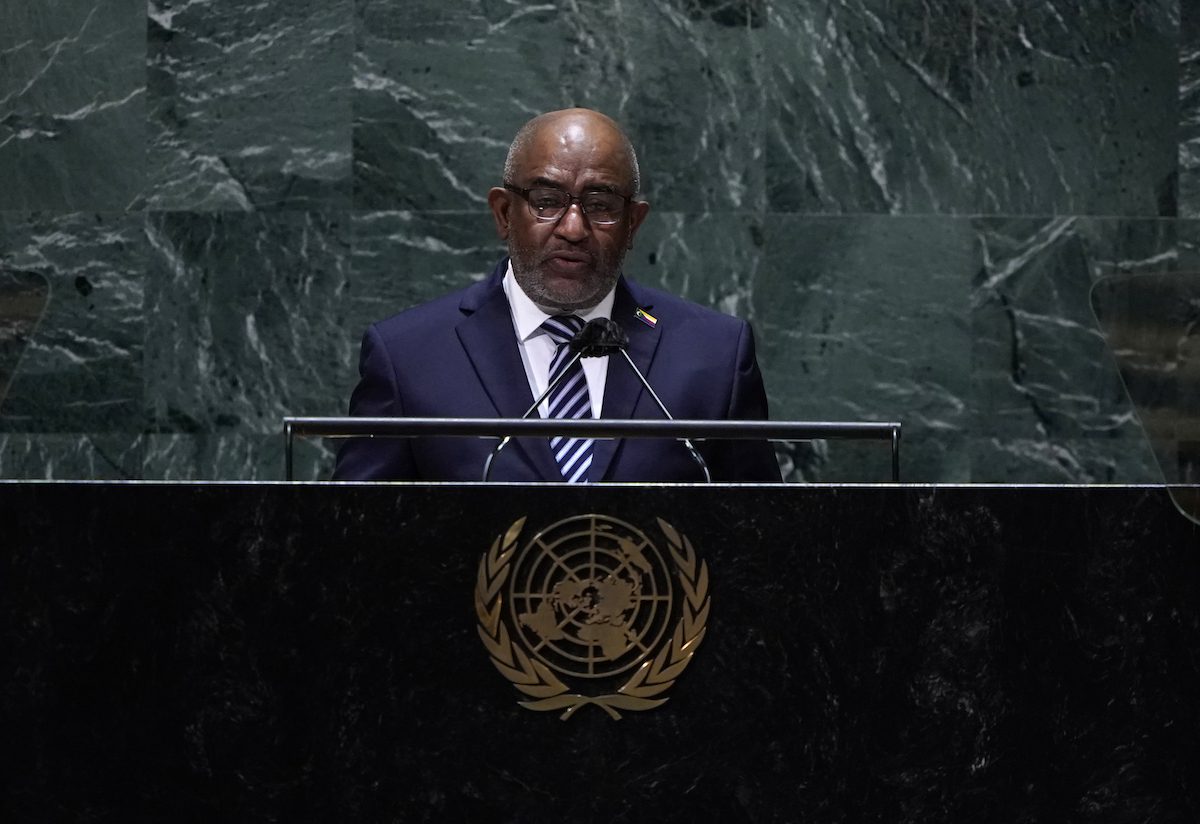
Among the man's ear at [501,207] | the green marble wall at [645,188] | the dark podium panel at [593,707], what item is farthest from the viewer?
the green marble wall at [645,188]

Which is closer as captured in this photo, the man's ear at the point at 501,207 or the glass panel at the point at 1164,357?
the glass panel at the point at 1164,357

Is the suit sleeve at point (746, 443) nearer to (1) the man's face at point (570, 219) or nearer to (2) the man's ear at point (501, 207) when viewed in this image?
(1) the man's face at point (570, 219)

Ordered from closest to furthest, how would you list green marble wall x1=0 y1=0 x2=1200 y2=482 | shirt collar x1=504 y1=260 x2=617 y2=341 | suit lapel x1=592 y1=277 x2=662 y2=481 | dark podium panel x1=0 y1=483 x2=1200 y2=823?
1. dark podium panel x1=0 y1=483 x2=1200 y2=823
2. suit lapel x1=592 y1=277 x2=662 y2=481
3. shirt collar x1=504 y1=260 x2=617 y2=341
4. green marble wall x1=0 y1=0 x2=1200 y2=482

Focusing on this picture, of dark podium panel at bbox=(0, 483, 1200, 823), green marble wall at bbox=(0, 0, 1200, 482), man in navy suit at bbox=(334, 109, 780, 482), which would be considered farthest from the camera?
green marble wall at bbox=(0, 0, 1200, 482)

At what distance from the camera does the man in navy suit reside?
326 centimetres

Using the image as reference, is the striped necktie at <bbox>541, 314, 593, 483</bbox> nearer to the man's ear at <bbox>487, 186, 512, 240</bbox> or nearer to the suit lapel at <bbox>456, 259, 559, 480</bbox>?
the suit lapel at <bbox>456, 259, 559, 480</bbox>

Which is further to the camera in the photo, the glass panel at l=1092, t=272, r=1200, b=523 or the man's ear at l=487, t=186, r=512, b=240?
the man's ear at l=487, t=186, r=512, b=240

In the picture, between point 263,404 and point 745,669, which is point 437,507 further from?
point 263,404

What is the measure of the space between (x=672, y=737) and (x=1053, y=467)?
9.79 ft

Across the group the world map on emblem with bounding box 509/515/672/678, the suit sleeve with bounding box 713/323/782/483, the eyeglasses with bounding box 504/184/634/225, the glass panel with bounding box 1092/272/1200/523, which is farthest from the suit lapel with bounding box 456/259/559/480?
the glass panel with bounding box 1092/272/1200/523

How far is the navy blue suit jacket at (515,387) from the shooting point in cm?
308

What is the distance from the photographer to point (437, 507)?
229 cm

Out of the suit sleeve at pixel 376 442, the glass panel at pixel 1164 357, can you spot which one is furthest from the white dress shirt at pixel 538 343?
the glass panel at pixel 1164 357

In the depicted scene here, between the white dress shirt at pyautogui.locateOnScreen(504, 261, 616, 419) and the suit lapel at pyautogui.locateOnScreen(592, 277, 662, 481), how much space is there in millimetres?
19
